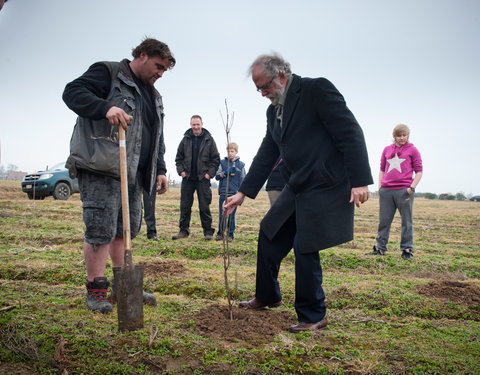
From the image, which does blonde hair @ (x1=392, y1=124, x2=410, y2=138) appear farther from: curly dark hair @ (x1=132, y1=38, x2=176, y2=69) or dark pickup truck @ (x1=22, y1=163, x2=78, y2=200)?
dark pickup truck @ (x1=22, y1=163, x2=78, y2=200)

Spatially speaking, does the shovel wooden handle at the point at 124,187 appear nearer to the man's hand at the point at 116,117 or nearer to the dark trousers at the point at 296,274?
the man's hand at the point at 116,117

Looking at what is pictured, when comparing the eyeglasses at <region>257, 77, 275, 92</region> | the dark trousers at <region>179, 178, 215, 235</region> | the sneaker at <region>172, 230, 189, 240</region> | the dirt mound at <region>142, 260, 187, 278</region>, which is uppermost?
the eyeglasses at <region>257, 77, 275, 92</region>

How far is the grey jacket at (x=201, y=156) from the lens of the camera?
26.9ft

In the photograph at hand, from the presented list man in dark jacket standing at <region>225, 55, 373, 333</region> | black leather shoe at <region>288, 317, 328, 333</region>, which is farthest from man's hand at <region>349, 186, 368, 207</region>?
black leather shoe at <region>288, 317, 328, 333</region>

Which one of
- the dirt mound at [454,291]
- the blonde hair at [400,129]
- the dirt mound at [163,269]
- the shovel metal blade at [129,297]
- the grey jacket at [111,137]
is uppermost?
the blonde hair at [400,129]

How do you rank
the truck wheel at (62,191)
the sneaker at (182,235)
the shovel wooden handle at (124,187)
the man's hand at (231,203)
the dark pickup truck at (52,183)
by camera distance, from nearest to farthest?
the shovel wooden handle at (124,187)
the man's hand at (231,203)
the sneaker at (182,235)
the dark pickup truck at (52,183)
the truck wheel at (62,191)

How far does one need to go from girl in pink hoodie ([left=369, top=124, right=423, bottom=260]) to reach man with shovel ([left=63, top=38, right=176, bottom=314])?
4.93 m

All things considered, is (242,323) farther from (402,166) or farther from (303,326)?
(402,166)

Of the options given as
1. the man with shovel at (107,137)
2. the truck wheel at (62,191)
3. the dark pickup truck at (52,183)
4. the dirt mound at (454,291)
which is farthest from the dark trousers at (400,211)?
the truck wheel at (62,191)

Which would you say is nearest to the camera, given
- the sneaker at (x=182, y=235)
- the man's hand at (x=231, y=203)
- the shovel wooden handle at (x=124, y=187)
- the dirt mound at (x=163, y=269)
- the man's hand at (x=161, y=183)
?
the shovel wooden handle at (x=124, y=187)

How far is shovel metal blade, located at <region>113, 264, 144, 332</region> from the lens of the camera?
108 inches

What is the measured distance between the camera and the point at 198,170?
26.8 ft

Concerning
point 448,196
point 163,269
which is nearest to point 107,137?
point 163,269

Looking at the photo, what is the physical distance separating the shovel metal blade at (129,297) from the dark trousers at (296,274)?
3.66ft
